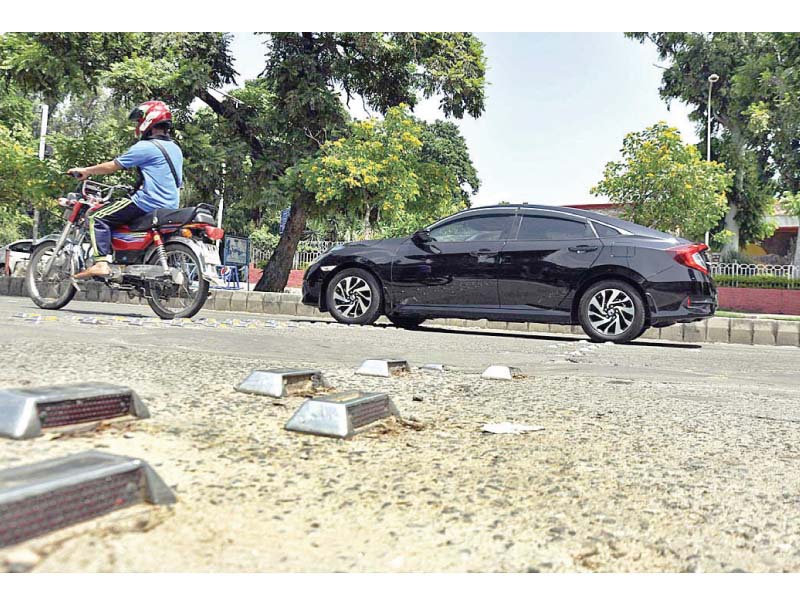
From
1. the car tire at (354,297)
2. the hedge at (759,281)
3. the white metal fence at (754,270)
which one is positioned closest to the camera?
the car tire at (354,297)

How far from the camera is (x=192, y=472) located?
1.85 metres

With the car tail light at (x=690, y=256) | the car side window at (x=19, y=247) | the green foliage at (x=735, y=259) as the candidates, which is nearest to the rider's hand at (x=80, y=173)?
the car tail light at (x=690, y=256)

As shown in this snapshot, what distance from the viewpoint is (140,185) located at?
7004 mm

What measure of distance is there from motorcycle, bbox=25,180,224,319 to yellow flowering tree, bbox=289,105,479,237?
7518mm

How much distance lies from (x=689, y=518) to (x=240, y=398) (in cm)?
168

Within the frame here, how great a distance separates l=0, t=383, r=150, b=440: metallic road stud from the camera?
1.94 meters

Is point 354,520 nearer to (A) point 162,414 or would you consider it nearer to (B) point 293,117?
(A) point 162,414

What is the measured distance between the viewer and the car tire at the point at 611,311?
752 cm

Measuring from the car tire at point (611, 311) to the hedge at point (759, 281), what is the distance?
18356 millimetres

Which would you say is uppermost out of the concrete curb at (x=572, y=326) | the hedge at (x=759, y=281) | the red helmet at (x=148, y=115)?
the red helmet at (x=148, y=115)

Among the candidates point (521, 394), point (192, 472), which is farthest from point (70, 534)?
point (521, 394)

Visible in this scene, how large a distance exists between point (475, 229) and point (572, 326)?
9.96ft

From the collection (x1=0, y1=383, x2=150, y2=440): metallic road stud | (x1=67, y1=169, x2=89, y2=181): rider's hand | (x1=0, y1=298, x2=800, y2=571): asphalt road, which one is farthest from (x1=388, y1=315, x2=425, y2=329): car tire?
(x1=0, y1=383, x2=150, y2=440): metallic road stud

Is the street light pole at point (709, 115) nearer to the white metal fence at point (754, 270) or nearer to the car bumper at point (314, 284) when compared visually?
the white metal fence at point (754, 270)
